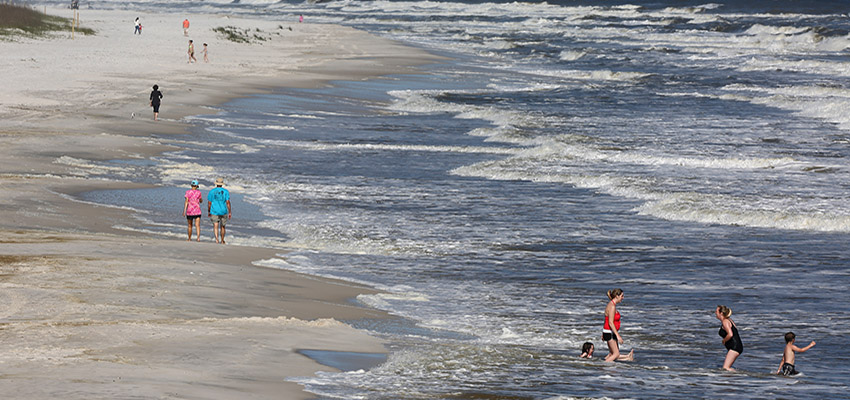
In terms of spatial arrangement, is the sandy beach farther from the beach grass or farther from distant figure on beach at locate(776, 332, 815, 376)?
the beach grass

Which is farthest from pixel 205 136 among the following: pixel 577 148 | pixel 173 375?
pixel 173 375

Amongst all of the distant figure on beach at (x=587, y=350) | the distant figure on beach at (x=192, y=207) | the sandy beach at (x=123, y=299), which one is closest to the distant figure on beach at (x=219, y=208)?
the distant figure on beach at (x=192, y=207)

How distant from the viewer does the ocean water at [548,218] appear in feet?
41.9

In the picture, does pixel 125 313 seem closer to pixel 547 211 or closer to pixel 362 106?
pixel 547 211

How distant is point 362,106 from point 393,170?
14990 millimetres

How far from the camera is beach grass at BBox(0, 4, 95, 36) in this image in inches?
2591

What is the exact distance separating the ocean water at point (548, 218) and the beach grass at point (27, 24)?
2511 centimetres

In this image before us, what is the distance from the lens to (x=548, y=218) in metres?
22.3

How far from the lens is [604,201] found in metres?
24.4

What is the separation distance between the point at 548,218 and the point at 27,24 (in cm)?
5645

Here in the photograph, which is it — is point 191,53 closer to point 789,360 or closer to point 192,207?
point 192,207

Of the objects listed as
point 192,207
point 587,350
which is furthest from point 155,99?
point 587,350

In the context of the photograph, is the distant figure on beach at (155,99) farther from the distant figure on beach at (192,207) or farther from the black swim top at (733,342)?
the black swim top at (733,342)

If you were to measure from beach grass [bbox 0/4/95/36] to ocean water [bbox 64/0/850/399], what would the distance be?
25.1m
